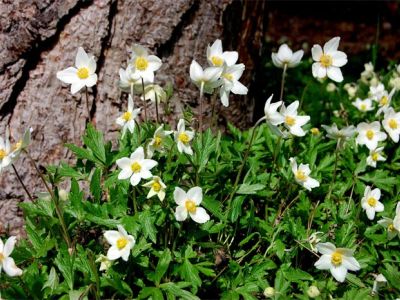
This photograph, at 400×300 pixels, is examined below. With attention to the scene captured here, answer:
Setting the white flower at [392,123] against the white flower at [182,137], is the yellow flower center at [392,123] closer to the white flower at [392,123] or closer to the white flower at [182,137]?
the white flower at [392,123]

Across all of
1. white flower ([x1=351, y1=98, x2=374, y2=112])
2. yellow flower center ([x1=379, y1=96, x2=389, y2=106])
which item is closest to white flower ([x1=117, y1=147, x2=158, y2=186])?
yellow flower center ([x1=379, y1=96, x2=389, y2=106])

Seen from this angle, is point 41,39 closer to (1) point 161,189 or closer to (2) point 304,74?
(1) point 161,189

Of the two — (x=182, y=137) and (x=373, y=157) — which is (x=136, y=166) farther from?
(x=373, y=157)

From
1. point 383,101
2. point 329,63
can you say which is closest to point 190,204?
point 329,63

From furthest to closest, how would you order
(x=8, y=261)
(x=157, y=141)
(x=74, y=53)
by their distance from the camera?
(x=74, y=53)
(x=157, y=141)
(x=8, y=261)

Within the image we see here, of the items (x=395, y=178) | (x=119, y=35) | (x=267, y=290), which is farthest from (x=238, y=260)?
(x=119, y=35)
